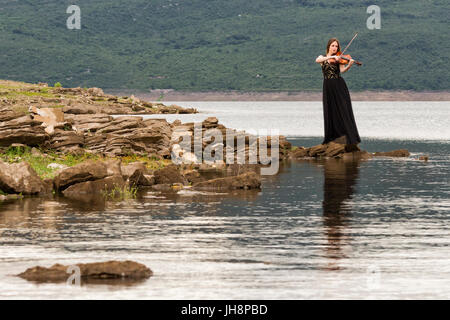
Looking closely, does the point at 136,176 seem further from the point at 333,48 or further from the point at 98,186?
the point at 333,48

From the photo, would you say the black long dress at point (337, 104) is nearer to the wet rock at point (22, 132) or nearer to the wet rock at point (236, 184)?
the wet rock at point (22, 132)

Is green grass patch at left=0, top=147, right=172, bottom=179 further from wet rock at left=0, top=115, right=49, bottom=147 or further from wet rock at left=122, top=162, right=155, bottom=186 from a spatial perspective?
wet rock at left=122, top=162, right=155, bottom=186

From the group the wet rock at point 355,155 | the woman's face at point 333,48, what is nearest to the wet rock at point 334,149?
the wet rock at point 355,155

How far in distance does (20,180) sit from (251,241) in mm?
8282

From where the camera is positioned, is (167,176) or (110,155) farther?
(110,155)

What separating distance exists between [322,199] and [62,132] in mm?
12319

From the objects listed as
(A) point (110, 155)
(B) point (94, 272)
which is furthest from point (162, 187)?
(B) point (94, 272)

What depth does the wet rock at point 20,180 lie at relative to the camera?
65.5 ft

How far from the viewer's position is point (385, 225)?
607 inches

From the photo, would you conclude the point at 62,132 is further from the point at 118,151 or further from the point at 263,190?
the point at 263,190

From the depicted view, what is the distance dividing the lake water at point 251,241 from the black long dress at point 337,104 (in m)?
11.2

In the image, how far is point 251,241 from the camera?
44.5 ft

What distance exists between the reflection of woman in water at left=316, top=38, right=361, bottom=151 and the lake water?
36.8 ft
